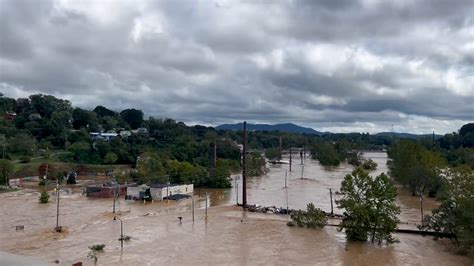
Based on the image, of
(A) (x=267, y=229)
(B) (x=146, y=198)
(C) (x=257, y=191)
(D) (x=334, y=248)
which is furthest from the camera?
(C) (x=257, y=191)

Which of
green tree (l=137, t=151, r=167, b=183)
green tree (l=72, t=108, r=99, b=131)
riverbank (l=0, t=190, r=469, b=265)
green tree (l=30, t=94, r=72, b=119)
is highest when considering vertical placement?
green tree (l=30, t=94, r=72, b=119)

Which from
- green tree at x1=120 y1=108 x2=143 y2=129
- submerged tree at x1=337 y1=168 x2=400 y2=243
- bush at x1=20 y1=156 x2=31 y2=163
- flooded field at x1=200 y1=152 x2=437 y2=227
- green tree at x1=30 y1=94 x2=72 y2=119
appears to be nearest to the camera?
submerged tree at x1=337 y1=168 x2=400 y2=243

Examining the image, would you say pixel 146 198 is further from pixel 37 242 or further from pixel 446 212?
pixel 446 212

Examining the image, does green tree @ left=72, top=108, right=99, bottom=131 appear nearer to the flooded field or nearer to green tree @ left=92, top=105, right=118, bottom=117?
green tree @ left=92, top=105, right=118, bottom=117

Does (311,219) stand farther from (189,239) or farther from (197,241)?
(189,239)

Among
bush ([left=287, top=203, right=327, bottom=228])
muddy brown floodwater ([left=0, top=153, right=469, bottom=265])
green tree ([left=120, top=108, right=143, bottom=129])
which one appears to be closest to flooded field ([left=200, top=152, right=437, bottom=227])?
muddy brown floodwater ([left=0, top=153, right=469, bottom=265])

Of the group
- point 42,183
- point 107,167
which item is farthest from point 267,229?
point 107,167

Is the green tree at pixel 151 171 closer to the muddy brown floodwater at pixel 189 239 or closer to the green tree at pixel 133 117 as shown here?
the muddy brown floodwater at pixel 189 239

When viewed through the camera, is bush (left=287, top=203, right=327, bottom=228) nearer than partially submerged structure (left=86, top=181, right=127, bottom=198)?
Yes
